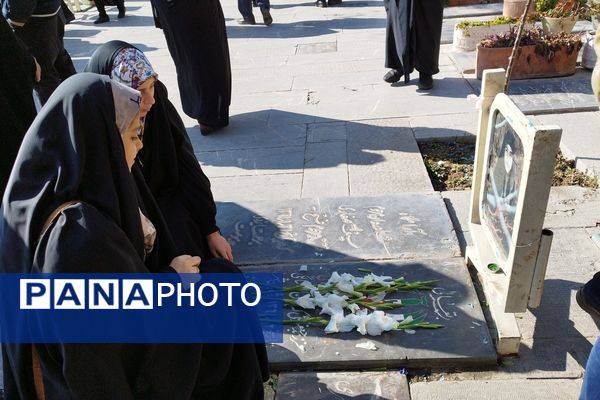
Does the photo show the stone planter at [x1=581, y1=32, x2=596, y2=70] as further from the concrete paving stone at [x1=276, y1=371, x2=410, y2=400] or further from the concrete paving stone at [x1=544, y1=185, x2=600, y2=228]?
the concrete paving stone at [x1=276, y1=371, x2=410, y2=400]

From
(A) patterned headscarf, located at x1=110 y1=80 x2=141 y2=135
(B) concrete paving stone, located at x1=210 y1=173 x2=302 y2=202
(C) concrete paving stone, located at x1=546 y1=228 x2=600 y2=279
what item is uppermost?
(A) patterned headscarf, located at x1=110 y1=80 x2=141 y2=135

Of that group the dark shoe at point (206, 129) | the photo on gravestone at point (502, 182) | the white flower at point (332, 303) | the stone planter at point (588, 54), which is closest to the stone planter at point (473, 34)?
the stone planter at point (588, 54)

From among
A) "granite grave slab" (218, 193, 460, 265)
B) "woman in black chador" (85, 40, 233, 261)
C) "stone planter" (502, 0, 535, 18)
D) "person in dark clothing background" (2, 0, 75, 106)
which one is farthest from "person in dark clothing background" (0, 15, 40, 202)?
"stone planter" (502, 0, 535, 18)

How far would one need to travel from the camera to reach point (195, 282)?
1.97m

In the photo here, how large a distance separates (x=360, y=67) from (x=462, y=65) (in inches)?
49.7

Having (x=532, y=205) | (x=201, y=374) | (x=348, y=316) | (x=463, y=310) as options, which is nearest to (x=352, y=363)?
(x=348, y=316)

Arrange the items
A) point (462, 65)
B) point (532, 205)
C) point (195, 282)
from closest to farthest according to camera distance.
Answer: point (195, 282)
point (532, 205)
point (462, 65)

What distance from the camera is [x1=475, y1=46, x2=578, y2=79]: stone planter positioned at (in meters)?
5.90

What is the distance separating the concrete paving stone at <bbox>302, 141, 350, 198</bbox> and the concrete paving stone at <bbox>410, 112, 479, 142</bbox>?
0.72 meters

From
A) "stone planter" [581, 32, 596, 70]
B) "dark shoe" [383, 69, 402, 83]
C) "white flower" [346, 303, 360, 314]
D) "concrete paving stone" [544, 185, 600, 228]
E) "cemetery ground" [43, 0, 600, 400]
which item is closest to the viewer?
"cemetery ground" [43, 0, 600, 400]

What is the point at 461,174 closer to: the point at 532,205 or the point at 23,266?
the point at 532,205

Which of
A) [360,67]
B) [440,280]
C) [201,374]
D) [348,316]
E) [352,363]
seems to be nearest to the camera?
[201,374]

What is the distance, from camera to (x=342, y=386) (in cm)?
238

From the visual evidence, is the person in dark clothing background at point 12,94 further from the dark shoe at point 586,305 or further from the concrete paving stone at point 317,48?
the concrete paving stone at point 317,48
